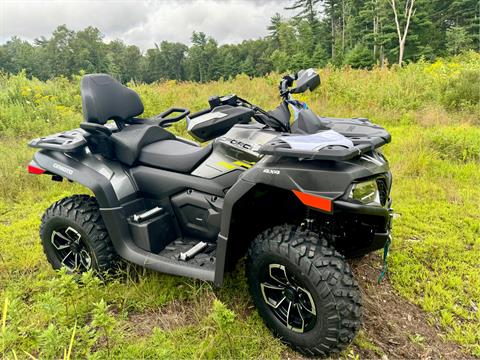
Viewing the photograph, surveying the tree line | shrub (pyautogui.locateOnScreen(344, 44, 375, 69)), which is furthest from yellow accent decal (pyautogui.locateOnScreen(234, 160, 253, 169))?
shrub (pyautogui.locateOnScreen(344, 44, 375, 69))

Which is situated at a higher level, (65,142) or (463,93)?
(65,142)

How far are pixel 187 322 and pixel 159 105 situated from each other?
6311mm

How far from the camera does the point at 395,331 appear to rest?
6.89ft

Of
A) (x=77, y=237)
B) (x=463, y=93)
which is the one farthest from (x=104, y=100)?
(x=463, y=93)

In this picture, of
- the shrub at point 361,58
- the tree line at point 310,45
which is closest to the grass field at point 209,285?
the tree line at point 310,45

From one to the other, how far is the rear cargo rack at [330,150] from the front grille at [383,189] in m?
0.24

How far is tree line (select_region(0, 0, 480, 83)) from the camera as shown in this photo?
27703 millimetres

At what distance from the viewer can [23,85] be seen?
823 centimetres

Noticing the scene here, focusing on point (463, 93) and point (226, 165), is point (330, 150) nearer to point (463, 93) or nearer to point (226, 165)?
point (226, 165)

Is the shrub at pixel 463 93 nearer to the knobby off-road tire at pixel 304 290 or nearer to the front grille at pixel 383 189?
the front grille at pixel 383 189

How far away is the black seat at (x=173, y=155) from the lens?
2354 millimetres

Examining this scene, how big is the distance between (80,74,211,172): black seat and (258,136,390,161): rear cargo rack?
833 millimetres

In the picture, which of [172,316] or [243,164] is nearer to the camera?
[243,164]

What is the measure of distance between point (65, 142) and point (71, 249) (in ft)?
2.68
